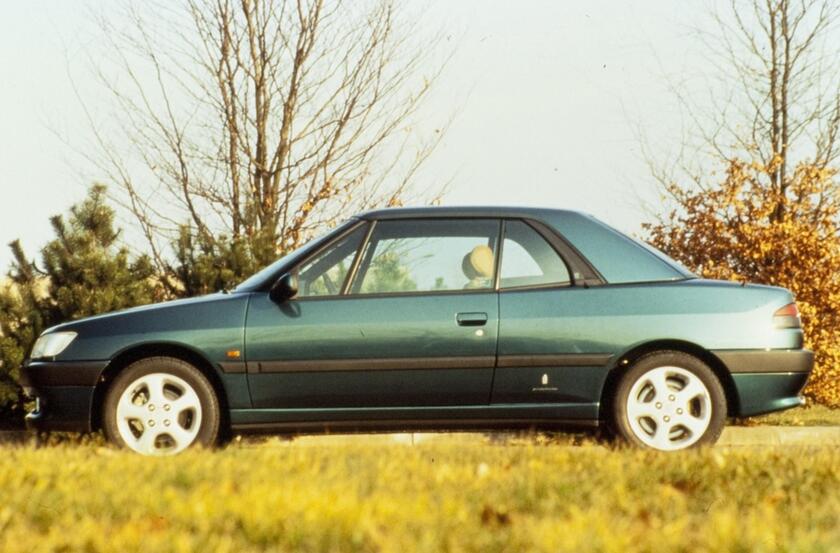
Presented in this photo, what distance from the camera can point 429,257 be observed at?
27.5ft

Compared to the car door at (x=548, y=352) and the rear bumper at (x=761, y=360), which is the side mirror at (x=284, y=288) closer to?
the car door at (x=548, y=352)

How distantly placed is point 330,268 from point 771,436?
4.99m

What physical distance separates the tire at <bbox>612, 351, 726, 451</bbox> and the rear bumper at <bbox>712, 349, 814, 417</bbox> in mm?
146

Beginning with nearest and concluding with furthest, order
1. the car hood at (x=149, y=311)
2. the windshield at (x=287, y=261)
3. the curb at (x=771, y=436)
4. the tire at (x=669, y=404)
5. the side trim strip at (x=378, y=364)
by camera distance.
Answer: the side trim strip at (x=378, y=364) → the tire at (x=669, y=404) → the car hood at (x=149, y=311) → the windshield at (x=287, y=261) → the curb at (x=771, y=436)

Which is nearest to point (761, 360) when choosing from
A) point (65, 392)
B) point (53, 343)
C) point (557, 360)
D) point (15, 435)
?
point (557, 360)

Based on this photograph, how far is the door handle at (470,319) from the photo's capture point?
8.05 meters

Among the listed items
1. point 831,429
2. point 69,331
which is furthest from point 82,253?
point 831,429

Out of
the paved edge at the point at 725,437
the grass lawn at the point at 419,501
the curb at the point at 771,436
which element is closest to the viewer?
the grass lawn at the point at 419,501

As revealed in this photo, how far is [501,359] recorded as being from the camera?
26.4ft

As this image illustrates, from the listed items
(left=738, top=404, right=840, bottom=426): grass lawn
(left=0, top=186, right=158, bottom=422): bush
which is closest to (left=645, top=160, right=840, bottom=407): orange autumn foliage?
(left=738, top=404, right=840, bottom=426): grass lawn

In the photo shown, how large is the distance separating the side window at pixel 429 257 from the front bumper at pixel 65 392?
175 cm

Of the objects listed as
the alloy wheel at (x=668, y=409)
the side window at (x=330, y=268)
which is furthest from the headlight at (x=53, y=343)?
the alloy wheel at (x=668, y=409)

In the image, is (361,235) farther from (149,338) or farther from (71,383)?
(71,383)

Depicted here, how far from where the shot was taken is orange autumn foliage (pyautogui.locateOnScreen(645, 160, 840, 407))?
16.5 m
